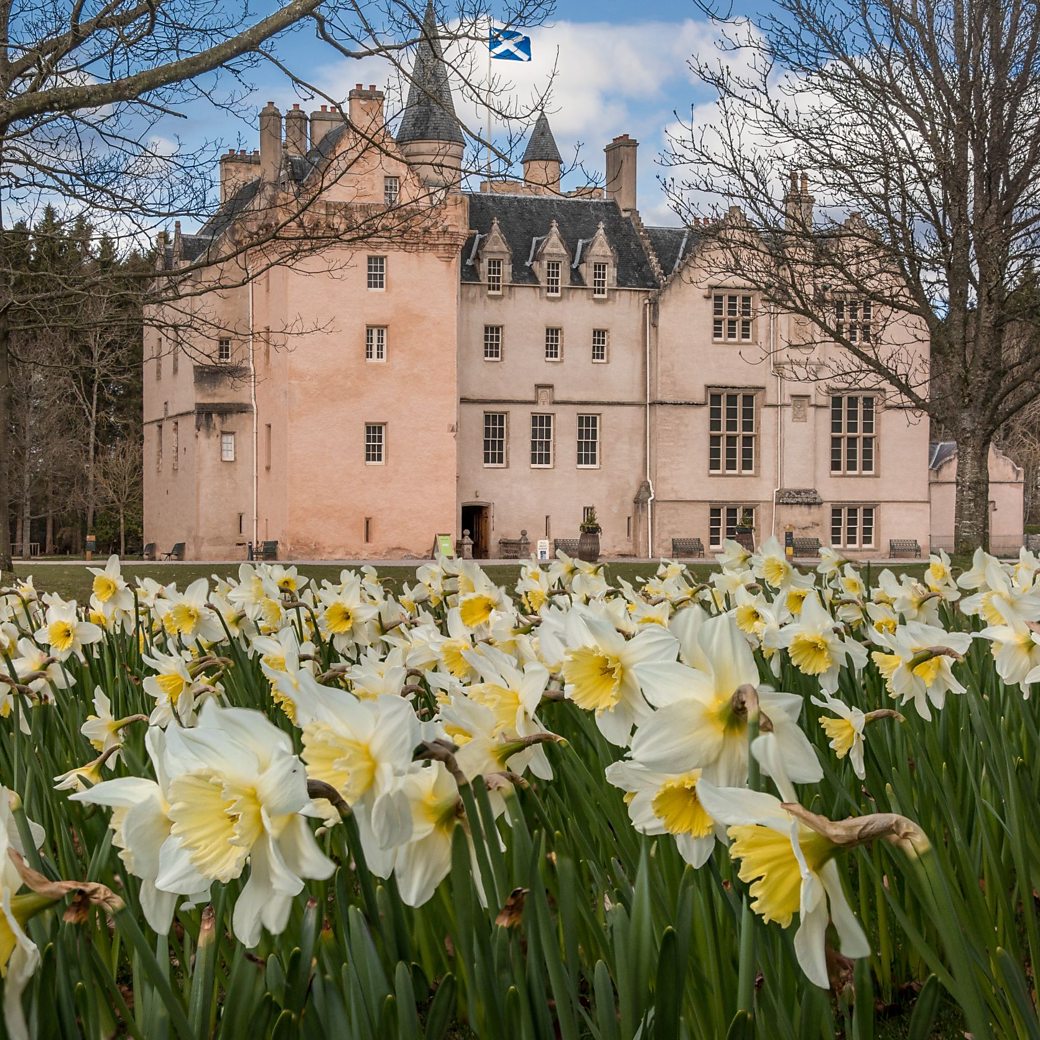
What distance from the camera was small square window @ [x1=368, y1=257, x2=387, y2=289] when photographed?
37875 millimetres

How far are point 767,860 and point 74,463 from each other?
5430 centimetres

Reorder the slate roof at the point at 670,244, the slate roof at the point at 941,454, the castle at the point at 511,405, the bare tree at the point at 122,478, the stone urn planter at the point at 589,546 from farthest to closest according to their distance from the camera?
1. the bare tree at the point at 122,478
2. the slate roof at the point at 941,454
3. the slate roof at the point at 670,244
4. the castle at the point at 511,405
5. the stone urn planter at the point at 589,546

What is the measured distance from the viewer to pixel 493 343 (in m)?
40.3

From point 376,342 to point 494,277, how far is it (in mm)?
4889

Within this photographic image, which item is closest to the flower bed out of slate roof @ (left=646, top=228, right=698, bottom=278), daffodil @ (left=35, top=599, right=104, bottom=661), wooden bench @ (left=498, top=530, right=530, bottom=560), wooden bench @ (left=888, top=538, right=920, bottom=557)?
daffodil @ (left=35, top=599, right=104, bottom=661)

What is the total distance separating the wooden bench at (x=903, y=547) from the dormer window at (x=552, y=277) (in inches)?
538

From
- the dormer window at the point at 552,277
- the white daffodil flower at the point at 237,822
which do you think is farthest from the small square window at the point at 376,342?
Result: the white daffodil flower at the point at 237,822

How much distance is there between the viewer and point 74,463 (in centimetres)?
5234

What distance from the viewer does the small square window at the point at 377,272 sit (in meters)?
37.9

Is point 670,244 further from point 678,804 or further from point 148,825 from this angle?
point 148,825

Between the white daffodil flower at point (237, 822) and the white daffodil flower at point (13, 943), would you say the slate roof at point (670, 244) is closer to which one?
the white daffodil flower at point (237, 822)

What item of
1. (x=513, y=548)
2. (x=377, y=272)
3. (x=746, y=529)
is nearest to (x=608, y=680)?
(x=377, y=272)

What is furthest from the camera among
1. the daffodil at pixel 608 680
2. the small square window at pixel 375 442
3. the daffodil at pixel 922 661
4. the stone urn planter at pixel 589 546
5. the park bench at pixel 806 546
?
the park bench at pixel 806 546

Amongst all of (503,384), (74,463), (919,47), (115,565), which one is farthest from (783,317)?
(115,565)
